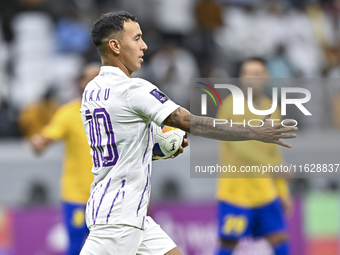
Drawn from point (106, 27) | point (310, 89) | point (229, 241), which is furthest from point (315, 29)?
point (106, 27)

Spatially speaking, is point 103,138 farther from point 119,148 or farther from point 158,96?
point 158,96

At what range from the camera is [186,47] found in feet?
36.9

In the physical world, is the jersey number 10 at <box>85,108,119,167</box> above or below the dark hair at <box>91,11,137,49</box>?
below

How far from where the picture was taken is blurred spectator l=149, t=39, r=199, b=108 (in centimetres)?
977

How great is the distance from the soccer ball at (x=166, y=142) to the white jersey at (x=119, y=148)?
0.70 feet

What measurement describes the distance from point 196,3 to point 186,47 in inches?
50.7

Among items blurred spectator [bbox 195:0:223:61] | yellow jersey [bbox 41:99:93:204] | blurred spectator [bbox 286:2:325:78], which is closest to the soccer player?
yellow jersey [bbox 41:99:93:204]

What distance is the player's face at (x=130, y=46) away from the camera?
338 cm

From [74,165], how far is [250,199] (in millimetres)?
1976

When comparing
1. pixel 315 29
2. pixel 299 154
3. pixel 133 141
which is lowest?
pixel 133 141

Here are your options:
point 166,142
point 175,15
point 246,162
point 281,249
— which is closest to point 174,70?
point 175,15

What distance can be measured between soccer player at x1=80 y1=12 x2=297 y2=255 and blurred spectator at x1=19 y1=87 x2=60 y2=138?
565 centimetres

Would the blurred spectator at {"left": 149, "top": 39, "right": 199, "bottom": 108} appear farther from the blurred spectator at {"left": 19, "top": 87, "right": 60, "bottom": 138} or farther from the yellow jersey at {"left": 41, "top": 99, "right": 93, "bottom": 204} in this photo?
the yellow jersey at {"left": 41, "top": 99, "right": 93, "bottom": 204}

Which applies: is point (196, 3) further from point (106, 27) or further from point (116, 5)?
point (106, 27)
